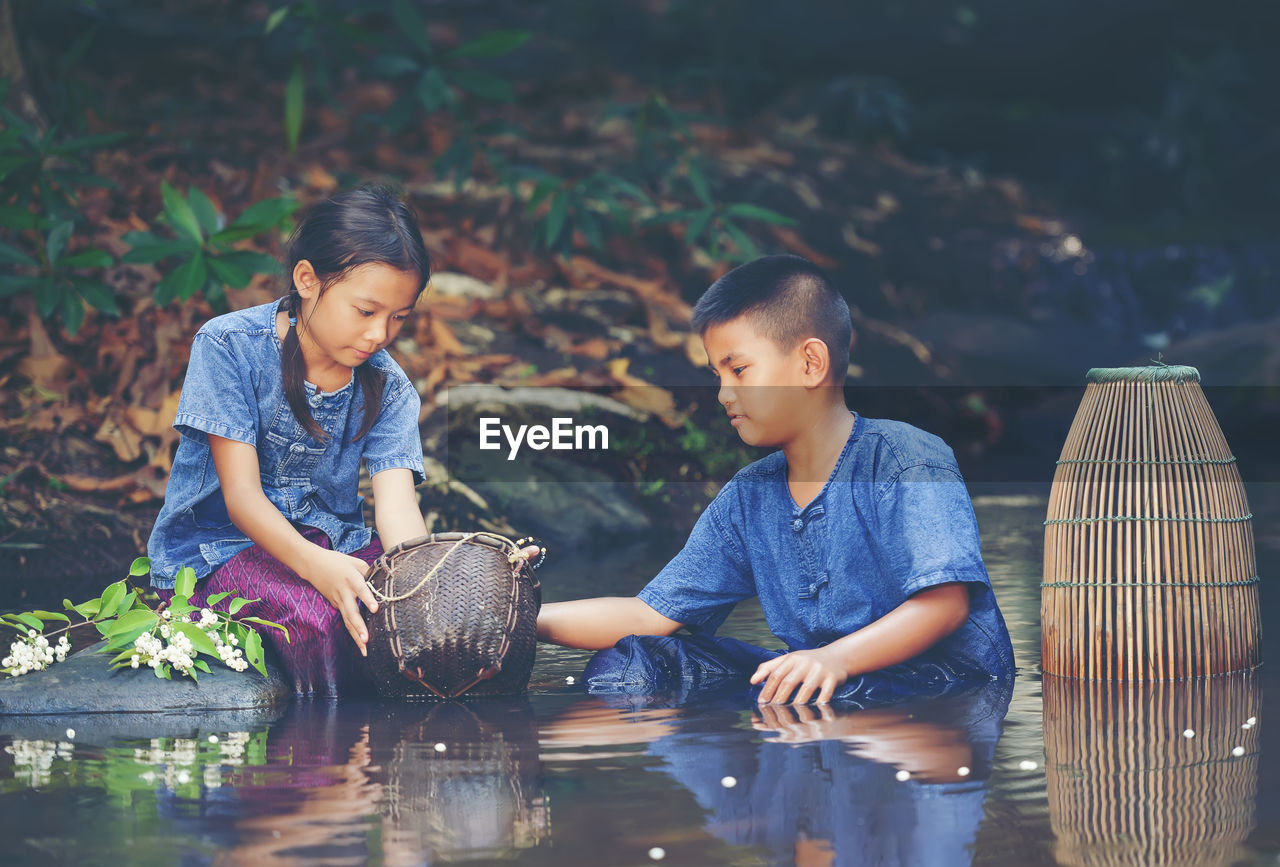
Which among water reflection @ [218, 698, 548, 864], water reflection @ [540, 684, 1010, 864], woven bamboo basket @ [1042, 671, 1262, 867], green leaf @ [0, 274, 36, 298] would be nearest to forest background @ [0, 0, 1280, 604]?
green leaf @ [0, 274, 36, 298]

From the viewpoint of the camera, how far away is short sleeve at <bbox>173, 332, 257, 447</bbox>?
154 inches

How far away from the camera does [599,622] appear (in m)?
4.12

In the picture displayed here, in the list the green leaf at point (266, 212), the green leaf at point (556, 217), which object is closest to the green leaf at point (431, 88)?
the green leaf at point (556, 217)

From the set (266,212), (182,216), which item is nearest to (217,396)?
(182,216)

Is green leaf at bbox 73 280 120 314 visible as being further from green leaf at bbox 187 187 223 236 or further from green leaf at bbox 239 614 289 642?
green leaf at bbox 239 614 289 642

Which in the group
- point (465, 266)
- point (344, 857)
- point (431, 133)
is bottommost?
point (344, 857)

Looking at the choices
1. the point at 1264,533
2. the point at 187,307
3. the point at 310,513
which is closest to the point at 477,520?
the point at 187,307

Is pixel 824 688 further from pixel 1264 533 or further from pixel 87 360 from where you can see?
pixel 87 360

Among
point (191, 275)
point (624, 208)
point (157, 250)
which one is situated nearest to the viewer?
point (191, 275)

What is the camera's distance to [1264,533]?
6559 millimetres

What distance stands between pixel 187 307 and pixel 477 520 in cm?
214

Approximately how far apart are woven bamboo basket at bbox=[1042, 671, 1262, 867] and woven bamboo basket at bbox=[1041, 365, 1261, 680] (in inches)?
3.7

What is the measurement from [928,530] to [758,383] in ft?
1.83

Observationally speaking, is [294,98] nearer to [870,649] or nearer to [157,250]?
[157,250]
